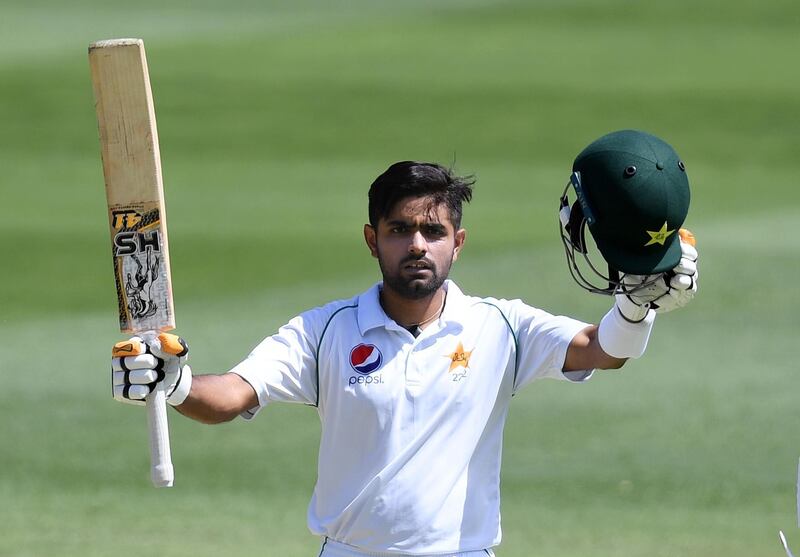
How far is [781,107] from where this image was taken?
12500mm

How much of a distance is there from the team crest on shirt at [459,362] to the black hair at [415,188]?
0.36 meters

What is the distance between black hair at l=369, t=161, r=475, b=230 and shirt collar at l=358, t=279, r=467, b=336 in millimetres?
Result: 207

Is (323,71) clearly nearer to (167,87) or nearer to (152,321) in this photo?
(167,87)

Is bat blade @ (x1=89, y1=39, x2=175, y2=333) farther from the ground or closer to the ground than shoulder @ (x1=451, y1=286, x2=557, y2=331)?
farther from the ground

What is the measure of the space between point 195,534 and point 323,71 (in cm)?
700

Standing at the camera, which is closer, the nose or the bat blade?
the bat blade

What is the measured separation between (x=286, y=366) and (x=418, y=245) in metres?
0.51

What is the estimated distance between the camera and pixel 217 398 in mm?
4016

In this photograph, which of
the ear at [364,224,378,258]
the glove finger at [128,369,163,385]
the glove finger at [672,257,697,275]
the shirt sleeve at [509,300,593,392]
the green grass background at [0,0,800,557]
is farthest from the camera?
the green grass background at [0,0,800,557]

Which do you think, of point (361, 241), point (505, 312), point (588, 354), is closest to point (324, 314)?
point (505, 312)

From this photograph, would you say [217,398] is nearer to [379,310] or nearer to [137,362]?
[137,362]

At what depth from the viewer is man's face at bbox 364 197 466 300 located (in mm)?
4109

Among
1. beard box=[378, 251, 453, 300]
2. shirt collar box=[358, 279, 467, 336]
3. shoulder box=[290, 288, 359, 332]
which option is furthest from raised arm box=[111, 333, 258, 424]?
beard box=[378, 251, 453, 300]

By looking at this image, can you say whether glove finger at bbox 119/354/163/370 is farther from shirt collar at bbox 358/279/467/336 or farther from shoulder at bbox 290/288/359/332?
shirt collar at bbox 358/279/467/336
